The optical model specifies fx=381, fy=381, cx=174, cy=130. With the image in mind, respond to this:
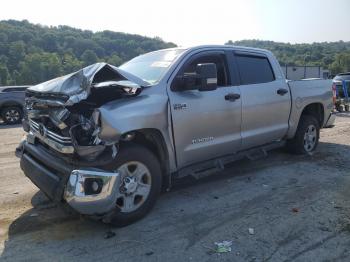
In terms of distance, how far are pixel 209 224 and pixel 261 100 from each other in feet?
7.79

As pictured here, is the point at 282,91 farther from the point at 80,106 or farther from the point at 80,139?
the point at 80,139

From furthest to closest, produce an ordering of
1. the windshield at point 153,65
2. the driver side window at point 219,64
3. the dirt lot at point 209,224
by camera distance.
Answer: the driver side window at point 219,64, the windshield at point 153,65, the dirt lot at point 209,224

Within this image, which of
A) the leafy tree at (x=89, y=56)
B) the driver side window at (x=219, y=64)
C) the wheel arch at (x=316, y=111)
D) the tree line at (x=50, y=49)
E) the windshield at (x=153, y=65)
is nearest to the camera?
the windshield at (x=153, y=65)

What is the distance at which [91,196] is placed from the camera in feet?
12.4

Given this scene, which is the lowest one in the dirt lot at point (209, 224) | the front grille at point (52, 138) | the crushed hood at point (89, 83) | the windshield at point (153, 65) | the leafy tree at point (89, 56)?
the dirt lot at point (209, 224)

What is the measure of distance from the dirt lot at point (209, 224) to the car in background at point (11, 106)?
9.01m

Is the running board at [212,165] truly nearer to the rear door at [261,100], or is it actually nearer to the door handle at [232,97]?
the rear door at [261,100]

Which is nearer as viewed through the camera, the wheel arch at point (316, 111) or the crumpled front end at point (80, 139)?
the crumpled front end at point (80, 139)

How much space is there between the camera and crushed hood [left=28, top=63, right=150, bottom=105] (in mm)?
3918

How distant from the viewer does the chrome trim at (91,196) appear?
3.76 metres

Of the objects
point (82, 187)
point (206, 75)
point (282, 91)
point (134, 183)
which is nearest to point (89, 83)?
point (82, 187)

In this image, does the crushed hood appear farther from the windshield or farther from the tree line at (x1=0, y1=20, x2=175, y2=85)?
the tree line at (x1=0, y1=20, x2=175, y2=85)

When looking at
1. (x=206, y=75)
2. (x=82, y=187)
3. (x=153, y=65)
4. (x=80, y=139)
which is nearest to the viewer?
(x=82, y=187)

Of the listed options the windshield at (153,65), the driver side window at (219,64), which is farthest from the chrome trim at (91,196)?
the driver side window at (219,64)
